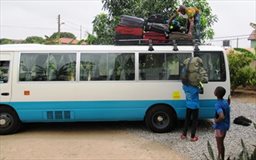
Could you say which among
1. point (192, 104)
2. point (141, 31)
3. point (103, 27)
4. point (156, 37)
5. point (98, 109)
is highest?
point (103, 27)

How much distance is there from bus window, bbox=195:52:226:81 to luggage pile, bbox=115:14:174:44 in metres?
0.99

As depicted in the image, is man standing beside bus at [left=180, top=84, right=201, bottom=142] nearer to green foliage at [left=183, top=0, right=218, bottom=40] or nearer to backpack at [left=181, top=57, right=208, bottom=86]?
backpack at [left=181, top=57, right=208, bottom=86]

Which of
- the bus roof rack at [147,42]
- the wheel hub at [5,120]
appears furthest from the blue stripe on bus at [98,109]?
the bus roof rack at [147,42]

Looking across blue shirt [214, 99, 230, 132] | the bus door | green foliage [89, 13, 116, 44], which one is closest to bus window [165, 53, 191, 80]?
blue shirt [214, 99, 230, 132]

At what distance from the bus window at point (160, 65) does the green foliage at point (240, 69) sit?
6586mm

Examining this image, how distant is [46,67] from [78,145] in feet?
6.75

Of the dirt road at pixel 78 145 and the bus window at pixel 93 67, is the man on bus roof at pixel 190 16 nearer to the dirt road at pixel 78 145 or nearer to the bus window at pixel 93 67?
the bus window at pixel 93 67

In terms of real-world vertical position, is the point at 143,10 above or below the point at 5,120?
above

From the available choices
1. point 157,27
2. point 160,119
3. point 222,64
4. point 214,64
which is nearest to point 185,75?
point 214,64

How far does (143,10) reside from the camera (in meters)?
13.8

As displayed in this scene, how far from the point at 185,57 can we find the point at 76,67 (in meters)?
2.54

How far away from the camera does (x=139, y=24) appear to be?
9406 millimetres

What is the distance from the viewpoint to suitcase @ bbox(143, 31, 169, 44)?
9492 millimetres

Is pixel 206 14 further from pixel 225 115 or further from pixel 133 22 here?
pixel 225 115
